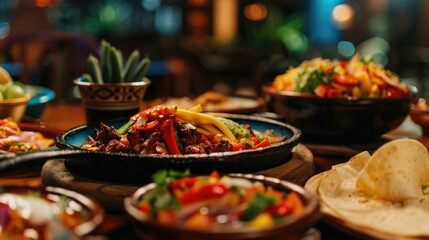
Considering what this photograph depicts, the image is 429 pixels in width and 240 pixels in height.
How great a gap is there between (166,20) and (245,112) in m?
15.8

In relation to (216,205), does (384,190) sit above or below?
below

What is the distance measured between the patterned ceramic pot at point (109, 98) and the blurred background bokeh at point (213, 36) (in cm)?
241

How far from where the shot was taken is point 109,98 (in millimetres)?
2518

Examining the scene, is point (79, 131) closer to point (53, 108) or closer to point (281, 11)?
point (53, 108)

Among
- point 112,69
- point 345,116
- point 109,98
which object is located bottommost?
point 345,116

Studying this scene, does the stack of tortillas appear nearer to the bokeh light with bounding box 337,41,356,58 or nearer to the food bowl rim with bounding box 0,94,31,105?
the food bowl rim with bounding box 0,94,31,105

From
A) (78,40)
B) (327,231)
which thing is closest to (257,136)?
(327,231)

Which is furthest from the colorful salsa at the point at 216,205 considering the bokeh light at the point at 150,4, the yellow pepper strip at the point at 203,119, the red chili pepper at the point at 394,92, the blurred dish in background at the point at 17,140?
the bokeh light at the point at 150,4

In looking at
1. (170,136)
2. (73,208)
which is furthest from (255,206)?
(170,136)

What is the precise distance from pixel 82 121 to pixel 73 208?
2.20 meters

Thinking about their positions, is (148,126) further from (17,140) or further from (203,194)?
(203,194)

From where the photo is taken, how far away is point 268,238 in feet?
3.72

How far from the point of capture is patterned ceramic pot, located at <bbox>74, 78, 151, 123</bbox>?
2496 mm

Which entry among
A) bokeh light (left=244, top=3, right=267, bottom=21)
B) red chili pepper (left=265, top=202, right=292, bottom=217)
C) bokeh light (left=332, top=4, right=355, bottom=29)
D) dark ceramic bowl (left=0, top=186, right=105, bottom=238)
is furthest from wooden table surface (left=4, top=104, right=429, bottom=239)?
bokeh light (left=332, top=4, right=355, bottom=29)
